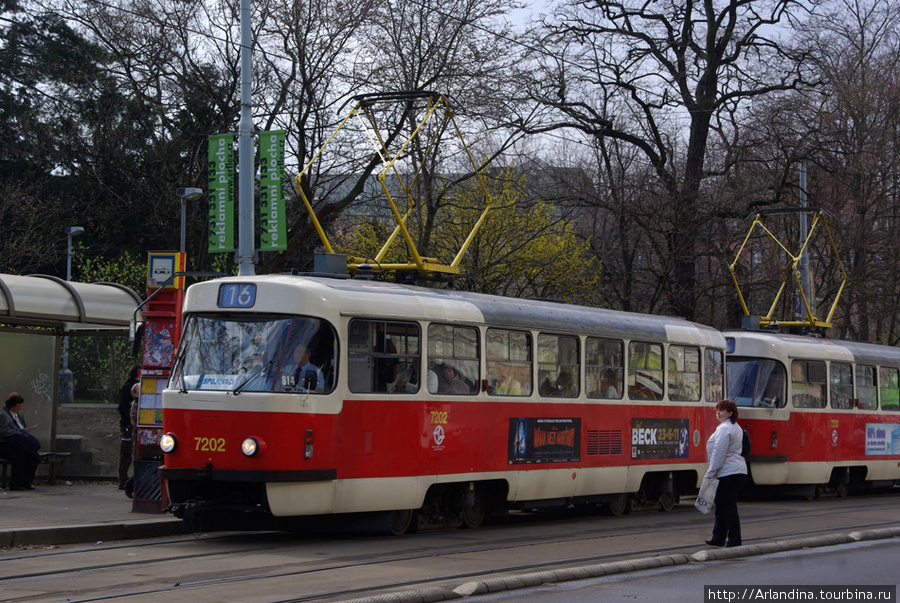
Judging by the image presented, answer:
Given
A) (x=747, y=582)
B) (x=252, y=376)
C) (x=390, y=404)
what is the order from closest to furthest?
(x=747, y=582)
(x=252, y=376)
(x=390, y=404)

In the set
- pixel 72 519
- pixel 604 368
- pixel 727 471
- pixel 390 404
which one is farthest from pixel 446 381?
pixel 72 519

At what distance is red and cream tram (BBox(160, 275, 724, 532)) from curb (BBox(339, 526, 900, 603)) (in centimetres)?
315

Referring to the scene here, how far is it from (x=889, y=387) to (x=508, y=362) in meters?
12.1

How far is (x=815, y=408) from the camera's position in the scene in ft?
69.2

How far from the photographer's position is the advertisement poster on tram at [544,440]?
14547 mm

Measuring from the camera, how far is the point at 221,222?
59.1 ft

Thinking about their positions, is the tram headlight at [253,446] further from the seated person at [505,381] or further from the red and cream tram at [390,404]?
the seated person at [505,381]

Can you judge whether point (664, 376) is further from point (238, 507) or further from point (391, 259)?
point (391, 259)

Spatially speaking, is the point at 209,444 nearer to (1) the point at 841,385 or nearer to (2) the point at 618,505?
(2) the point at 618,505

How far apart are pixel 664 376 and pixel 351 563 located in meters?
8.07

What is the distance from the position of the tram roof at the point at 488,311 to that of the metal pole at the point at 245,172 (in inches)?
126

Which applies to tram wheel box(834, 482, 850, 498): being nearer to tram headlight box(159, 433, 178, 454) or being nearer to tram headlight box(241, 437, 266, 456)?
tram headlight box(241, 437, 266, 456)

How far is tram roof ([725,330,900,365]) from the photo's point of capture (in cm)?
2080

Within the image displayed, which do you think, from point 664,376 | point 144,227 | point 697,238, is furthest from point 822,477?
point 144,227
